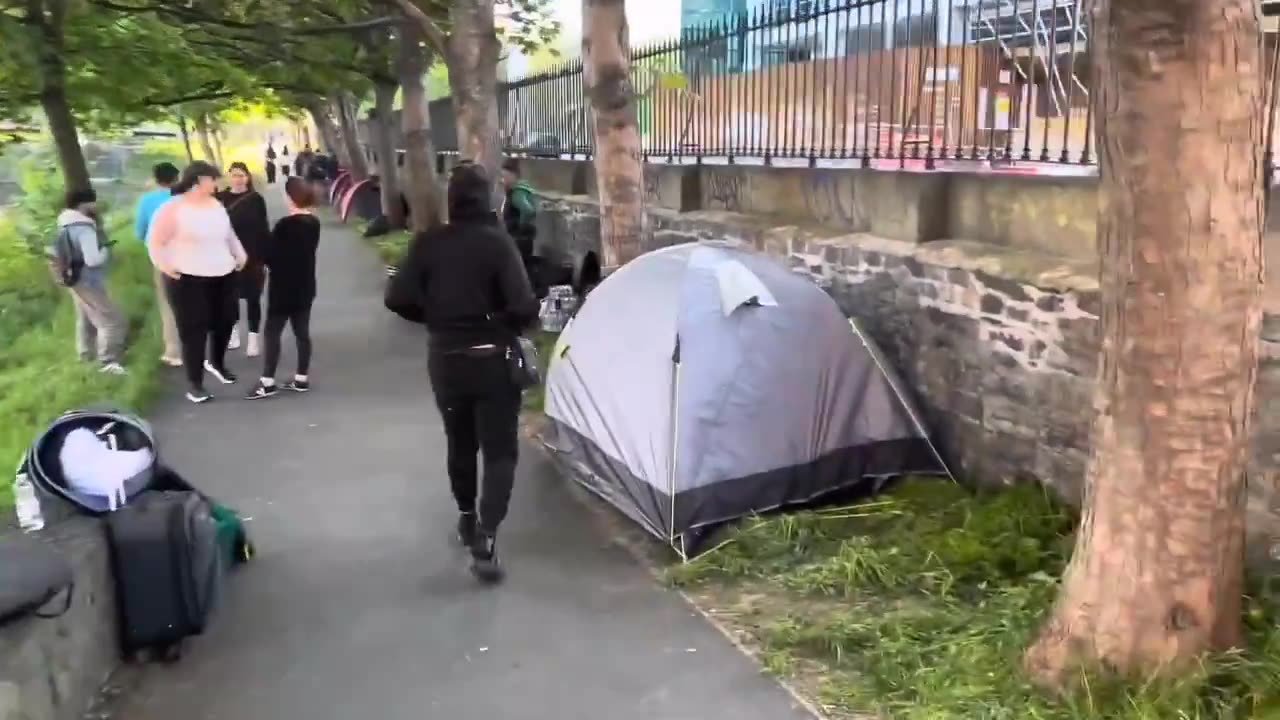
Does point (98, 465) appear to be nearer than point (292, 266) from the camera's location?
Yes

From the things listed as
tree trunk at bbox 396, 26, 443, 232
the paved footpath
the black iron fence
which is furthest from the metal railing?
tree trunk at bbox 396, 26, 443, 232

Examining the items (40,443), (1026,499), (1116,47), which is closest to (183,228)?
(40,443)

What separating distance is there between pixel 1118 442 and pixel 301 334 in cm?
679

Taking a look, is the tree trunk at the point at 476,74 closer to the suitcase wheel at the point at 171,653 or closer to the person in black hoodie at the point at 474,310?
the person in black hoodie at the point at 474,310

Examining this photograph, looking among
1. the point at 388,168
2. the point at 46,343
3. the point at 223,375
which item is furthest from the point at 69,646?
the point at 388,168

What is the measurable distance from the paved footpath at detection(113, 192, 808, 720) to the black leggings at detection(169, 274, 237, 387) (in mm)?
1149

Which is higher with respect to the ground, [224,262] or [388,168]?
[388,168]

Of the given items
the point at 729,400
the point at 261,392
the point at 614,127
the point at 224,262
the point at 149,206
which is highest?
the point at 614,127

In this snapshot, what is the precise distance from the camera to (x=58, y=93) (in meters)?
14.0

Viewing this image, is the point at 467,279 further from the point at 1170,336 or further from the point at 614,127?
the point at 614,127

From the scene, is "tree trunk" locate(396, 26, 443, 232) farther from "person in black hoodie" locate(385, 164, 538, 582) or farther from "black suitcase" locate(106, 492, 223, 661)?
"black suitcase" locate(106, 492, 223, 661)

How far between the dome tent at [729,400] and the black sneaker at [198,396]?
3.85 metres

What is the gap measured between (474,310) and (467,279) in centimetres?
14

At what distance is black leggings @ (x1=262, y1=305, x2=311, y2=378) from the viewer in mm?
8992
